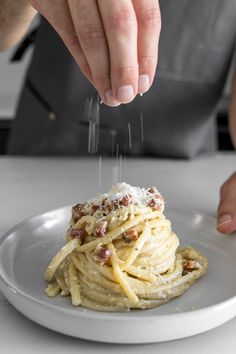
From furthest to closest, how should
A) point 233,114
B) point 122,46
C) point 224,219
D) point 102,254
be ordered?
point 233,114, point 224,219, point 102,254, point 122,46

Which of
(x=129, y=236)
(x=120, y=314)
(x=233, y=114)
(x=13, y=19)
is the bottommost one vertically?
(x=120, y=314)

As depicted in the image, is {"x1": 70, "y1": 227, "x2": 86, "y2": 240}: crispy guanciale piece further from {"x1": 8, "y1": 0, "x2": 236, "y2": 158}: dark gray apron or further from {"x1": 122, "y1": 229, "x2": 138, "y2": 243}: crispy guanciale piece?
{"x1": 8, "y1": 0, "x2": 236, "y2": 158}: dark gray apron

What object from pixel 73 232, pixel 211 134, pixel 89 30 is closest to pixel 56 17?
pixel 89 30

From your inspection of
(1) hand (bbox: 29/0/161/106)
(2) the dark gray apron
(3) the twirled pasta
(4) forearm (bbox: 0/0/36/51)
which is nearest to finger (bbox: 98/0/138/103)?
(1) hand (bbox: 29/0/161/106)

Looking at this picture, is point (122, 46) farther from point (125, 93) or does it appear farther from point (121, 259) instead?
point (121, 259)

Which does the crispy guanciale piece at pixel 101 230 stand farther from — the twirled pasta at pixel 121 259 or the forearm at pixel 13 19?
the forearm at pixel 13 19

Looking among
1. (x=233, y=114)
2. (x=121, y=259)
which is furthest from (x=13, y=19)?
(x=121, y=259)
